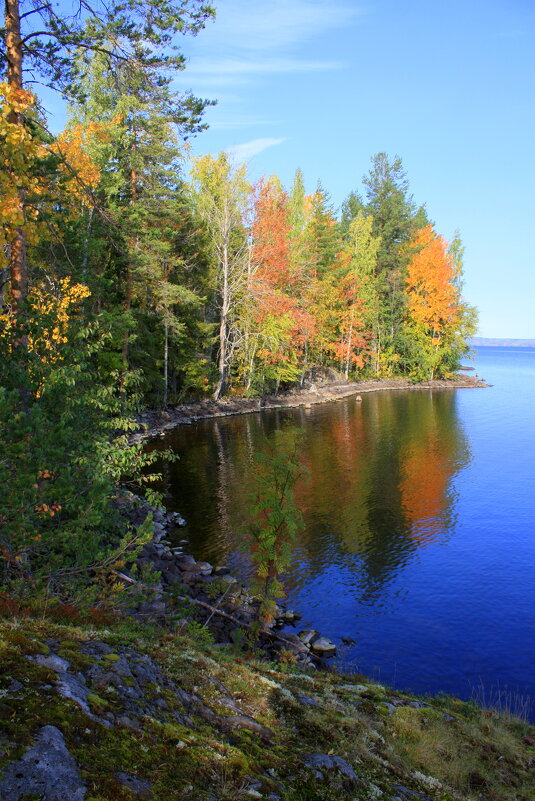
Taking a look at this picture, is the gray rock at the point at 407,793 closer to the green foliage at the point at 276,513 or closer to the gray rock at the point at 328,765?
the gray rock at the point at 328,765

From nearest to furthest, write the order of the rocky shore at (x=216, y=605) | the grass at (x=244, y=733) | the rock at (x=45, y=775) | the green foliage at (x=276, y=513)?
the rock at (x=45, y=775) < the grass at (x=244, y=733) < the rocky shore at (x=216, y=605) < the green foliage at (x=276, y=513)

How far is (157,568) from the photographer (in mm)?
15250

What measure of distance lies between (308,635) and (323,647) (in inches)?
24.3

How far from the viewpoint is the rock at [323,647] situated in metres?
12.5

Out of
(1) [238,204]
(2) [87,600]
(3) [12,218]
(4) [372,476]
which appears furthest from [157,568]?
(1) [238,204]

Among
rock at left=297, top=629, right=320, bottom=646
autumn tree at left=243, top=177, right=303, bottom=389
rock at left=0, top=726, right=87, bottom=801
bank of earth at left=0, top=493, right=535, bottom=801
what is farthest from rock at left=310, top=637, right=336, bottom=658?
autumn tree at left=243, top=177, right=303, bottom=389

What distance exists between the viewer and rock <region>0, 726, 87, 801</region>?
2.65 metres

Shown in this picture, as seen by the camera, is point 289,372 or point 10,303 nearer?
point 10,303

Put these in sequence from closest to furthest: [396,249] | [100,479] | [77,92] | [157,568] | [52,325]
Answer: [100,479] → [52,325] → [77,92] → [157,568] → [396,249]

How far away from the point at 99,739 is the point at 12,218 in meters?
6.18

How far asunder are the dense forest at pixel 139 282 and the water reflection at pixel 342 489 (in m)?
4.89

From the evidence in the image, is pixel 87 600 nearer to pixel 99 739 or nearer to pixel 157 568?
pixel 99 739

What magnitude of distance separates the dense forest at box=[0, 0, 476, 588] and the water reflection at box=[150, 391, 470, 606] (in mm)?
4890

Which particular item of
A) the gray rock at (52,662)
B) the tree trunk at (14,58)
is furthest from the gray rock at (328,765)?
the tree trunk at (14,58)
